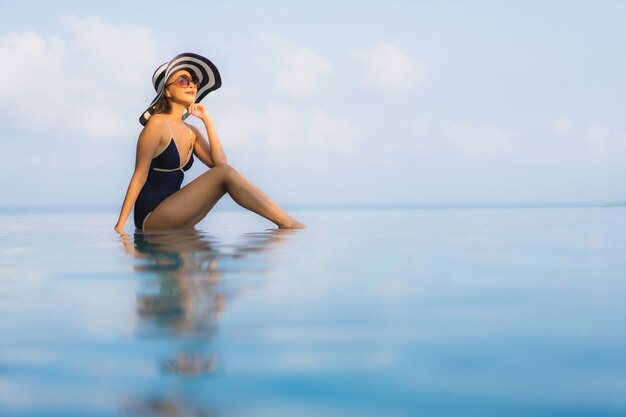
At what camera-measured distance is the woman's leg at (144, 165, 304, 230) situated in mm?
6371

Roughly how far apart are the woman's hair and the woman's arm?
223 mm

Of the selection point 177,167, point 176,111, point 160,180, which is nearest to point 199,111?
point 176,111

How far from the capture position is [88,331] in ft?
7.04

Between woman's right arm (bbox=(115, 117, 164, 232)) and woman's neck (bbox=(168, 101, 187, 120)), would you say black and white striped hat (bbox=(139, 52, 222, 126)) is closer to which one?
woman's neck (bbox=(168, 101, 187, 120))

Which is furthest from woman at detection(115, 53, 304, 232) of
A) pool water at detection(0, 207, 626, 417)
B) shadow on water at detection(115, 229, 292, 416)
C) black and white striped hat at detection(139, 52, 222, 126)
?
pool water at detection(0, 207, 626, 417)

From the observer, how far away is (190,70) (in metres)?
6.81

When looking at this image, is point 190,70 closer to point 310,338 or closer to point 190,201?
point 190,201

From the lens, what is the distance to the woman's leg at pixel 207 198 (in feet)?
20.9

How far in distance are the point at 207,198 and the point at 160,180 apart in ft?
1.51

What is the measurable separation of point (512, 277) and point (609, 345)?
1.55 metres

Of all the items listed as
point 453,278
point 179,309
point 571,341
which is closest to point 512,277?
point 453,278

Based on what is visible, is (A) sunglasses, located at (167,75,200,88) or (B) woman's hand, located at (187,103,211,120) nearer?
(A) sunglasses, located at (167,75,200,88)

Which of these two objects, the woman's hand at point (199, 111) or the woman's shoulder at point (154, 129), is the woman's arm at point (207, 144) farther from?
the woman's shoulder at point (154, 129)

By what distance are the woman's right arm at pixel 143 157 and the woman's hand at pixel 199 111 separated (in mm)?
525
